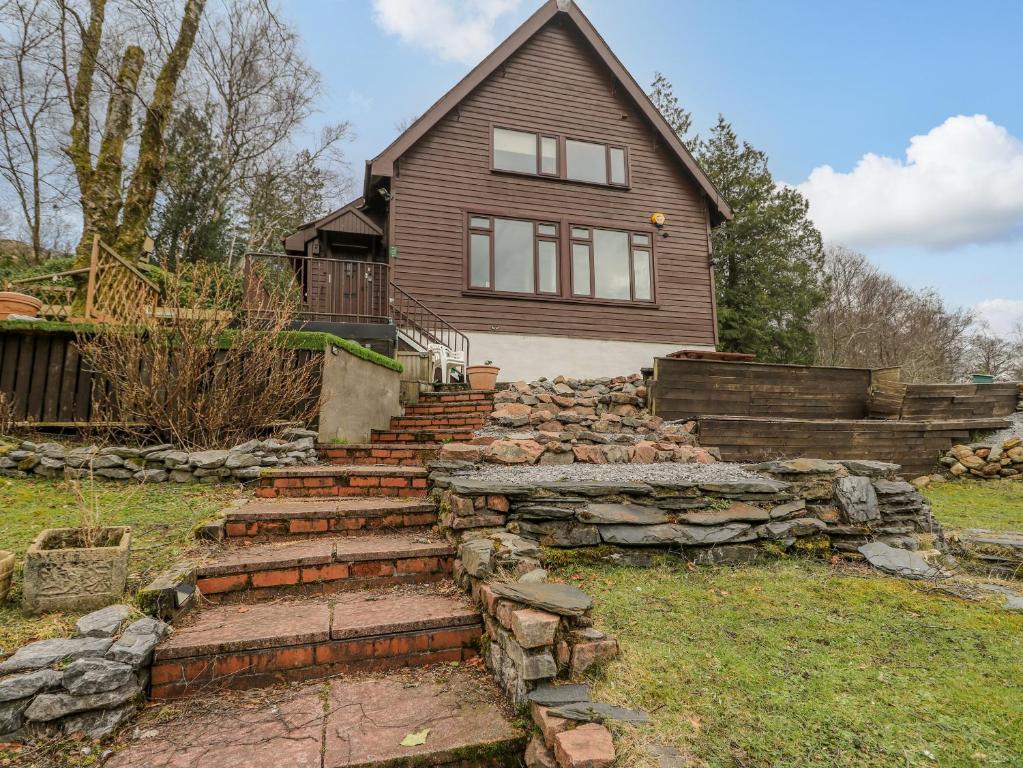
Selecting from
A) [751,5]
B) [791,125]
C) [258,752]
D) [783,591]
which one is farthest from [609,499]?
[791,125]

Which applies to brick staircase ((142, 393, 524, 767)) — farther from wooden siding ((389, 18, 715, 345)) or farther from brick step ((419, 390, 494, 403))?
wooden siding ((389, 18, 715, 345))

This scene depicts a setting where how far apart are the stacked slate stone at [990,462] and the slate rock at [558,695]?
9068mm

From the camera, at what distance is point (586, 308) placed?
10.9 m

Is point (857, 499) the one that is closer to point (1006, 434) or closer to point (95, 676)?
point (95, 676)

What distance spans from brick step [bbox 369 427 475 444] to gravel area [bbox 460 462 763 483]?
51.1 inches

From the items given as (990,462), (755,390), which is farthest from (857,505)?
(990,462)

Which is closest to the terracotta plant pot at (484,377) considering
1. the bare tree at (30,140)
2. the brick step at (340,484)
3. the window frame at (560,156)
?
the brick step at (340,484)

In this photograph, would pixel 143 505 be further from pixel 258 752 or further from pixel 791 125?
pixel 791 125

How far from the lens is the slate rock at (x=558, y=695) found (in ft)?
6.09

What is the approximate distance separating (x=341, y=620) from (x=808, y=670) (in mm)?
2179

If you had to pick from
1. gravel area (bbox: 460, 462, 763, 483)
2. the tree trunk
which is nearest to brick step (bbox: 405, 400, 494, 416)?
gravel area (bbox: 460, 462, 763, 483)

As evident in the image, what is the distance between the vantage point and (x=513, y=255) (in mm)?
10758

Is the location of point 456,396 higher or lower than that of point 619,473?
higher

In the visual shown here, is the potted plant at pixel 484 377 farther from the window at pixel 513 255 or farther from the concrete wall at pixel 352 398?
the window at pixel 513 255
